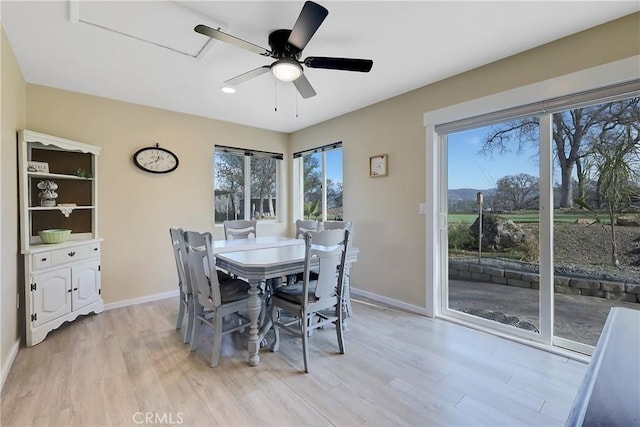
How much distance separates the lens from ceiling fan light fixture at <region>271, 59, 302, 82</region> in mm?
1989

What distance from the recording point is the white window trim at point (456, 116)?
200 centimetres

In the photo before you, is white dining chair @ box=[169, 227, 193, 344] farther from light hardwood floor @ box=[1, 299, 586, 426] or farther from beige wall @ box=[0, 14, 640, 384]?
beige wall @ box=[0, 14, 640, 384]

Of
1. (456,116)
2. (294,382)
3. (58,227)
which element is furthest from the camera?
(58,227)

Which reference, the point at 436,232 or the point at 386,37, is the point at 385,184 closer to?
the point at 436,232

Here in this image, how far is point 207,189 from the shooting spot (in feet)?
13.4

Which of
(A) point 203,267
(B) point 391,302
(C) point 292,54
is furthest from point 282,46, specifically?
(B) point 391,302

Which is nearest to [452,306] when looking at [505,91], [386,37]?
[505,91]

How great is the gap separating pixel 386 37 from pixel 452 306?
2594 mm

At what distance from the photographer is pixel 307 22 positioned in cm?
163

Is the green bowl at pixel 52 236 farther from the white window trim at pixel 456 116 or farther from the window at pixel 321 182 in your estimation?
the white window trim at pixel 456 116

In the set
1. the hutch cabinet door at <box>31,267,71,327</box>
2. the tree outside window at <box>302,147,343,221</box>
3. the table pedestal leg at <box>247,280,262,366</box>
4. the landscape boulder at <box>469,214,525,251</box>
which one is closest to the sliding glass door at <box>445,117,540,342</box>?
the landscape boulder at <box>469,214,525,251</box>

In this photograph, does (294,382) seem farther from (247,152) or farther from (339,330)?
(247,152)

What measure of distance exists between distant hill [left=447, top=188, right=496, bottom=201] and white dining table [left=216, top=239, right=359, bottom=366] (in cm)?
171

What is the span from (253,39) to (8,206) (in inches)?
86.8
